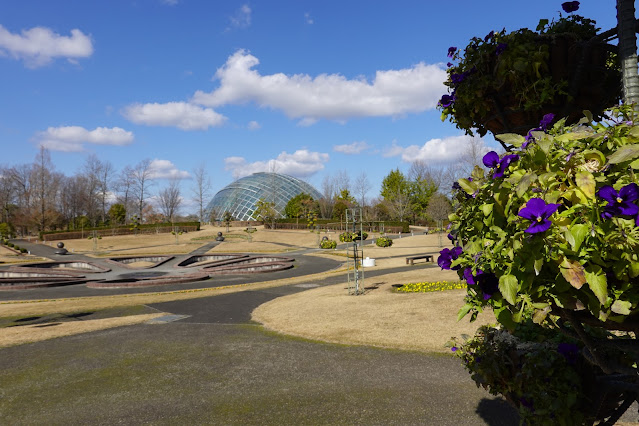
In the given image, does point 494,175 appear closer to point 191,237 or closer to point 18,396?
point 18,396

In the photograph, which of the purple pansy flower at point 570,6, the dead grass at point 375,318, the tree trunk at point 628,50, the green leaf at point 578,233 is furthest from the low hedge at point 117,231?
the green leaf at point 578,233

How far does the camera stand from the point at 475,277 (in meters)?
1.98

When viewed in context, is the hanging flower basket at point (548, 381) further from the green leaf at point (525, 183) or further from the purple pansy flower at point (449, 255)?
the green leaf at point (525, 183)

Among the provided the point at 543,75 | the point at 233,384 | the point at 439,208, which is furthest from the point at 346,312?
the point at 439,208

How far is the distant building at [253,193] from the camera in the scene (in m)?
103

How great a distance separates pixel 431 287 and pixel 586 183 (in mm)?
12713

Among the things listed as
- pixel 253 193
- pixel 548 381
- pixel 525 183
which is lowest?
pixel 548 381

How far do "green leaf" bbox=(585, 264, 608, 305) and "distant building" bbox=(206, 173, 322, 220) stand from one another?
96137 millimetres

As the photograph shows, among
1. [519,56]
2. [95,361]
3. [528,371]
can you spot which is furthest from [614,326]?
[95,361]

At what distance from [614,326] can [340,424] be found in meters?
3.66

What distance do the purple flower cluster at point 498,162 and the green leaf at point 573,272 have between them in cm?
51

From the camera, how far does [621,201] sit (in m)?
1.56

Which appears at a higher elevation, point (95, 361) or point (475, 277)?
point (475, 277)

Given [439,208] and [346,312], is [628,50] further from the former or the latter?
[439,208]
